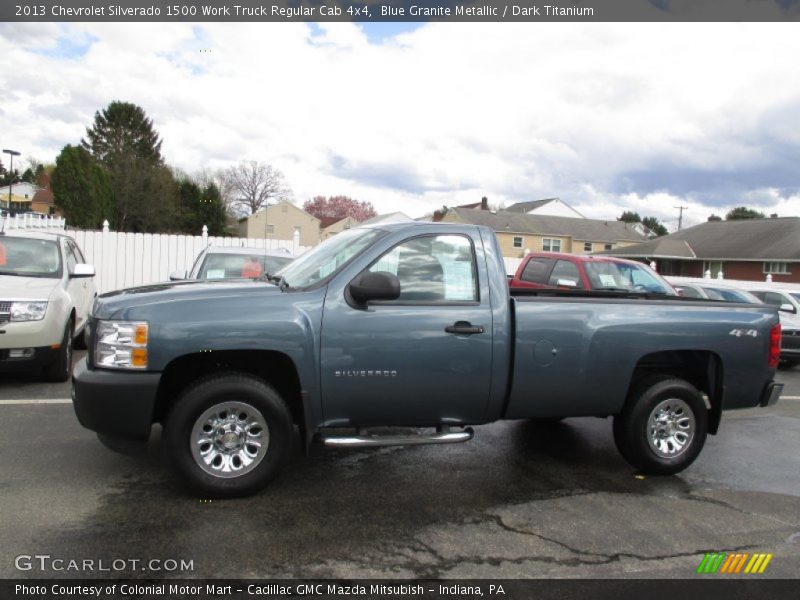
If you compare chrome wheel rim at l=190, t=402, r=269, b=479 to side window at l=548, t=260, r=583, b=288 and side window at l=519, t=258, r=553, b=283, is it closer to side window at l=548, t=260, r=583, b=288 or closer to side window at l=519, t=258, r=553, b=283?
side window at l=548, t=260, r=583, b=288

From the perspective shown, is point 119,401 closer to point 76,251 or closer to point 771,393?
point 771,393

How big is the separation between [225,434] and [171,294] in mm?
1013

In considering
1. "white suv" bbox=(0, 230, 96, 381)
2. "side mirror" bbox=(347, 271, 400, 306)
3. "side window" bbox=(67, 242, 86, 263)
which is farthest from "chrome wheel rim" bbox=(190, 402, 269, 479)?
"side window" bbox=(67, 242, 86, 263)

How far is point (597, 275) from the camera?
440 inches

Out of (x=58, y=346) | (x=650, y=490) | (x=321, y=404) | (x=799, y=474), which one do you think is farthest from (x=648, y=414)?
(x=58, y=346)

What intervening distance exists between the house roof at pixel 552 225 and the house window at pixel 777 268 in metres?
19.7

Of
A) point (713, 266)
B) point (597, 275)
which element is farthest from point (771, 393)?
point (713, 266)

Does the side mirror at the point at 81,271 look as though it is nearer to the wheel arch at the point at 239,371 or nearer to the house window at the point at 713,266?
the wheel arch at the point at 239,371

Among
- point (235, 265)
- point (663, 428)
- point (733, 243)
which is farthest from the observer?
point (733, 243)

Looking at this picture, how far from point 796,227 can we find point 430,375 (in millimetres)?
48251

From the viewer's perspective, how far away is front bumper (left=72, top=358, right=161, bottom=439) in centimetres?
403

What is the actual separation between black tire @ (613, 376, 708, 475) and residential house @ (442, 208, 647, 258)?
51.1m

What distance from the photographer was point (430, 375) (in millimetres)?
4383

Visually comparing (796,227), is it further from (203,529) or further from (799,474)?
(203,529)
